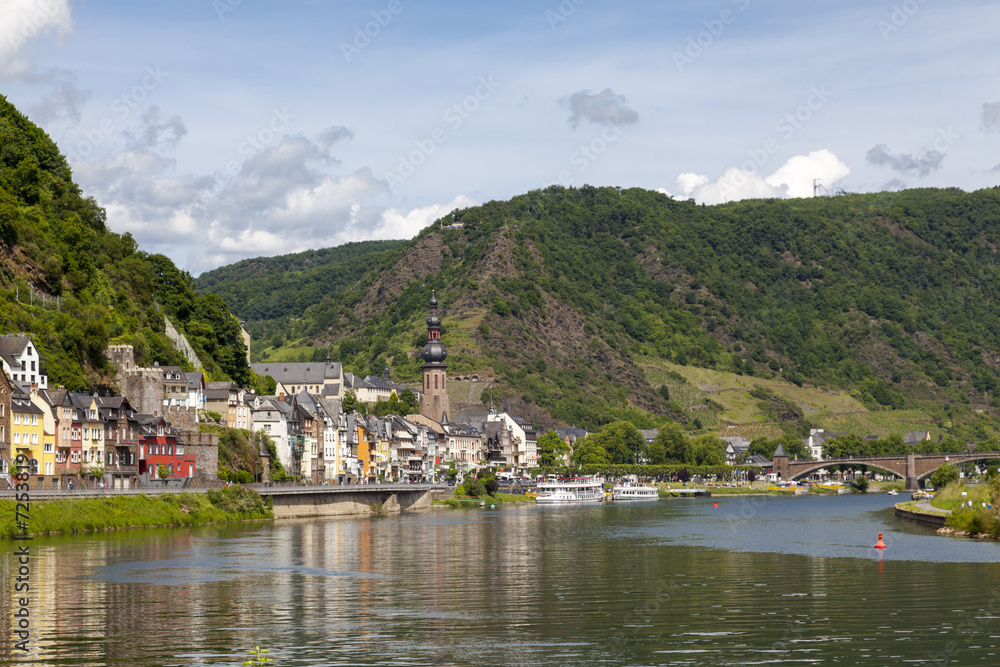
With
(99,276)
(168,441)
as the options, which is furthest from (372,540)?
(99,276)

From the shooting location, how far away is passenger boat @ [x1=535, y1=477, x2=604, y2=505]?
167875mm

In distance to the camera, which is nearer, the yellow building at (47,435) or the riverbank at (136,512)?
the riverbank at (136,512)

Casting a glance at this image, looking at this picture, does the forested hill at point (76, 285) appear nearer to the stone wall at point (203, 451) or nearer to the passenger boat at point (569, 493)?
the stone wall at point (203, 451)

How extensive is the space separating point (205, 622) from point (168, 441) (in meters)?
66.3

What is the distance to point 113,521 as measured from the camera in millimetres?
83750

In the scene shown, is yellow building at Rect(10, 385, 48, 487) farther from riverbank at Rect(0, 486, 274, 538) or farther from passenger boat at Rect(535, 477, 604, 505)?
passenger boat at Rect(535, 477, 604, 505)

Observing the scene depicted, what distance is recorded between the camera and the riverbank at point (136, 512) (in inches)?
3017

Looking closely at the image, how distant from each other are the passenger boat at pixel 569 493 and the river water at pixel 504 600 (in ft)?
277

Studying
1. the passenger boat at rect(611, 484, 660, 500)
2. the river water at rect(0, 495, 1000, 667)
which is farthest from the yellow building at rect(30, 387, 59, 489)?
the passenger boat at rect(611, 484, 660, 500)

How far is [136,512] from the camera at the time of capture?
86.9m

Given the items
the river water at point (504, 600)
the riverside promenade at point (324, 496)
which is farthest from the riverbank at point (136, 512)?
the river water at point (504, 600)

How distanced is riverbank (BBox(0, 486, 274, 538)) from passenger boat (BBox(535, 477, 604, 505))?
6850 cm

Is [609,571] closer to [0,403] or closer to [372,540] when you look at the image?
[372,540]

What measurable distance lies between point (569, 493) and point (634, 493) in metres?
20.6
